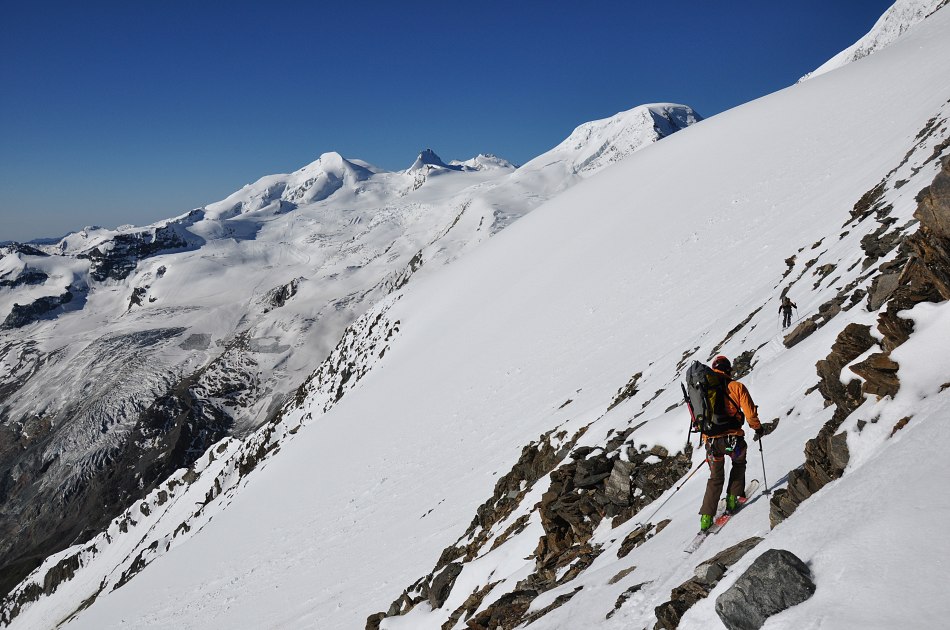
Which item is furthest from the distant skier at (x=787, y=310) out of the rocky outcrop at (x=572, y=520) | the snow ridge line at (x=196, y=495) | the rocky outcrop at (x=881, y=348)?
the snow ridge line at (x=196, y=495)

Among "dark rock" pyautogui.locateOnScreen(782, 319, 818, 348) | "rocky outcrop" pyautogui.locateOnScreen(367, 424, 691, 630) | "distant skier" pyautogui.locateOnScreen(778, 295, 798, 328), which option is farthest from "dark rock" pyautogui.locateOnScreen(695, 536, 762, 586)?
"distant skier" pyautogui.locateOnScreen(778, 295, 798, 328)

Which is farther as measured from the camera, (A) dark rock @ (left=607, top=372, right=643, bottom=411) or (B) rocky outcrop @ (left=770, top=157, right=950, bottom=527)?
(A) dark rock @ (left=607, top=372, right=643, bottom=411)

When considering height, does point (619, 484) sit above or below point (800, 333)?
below

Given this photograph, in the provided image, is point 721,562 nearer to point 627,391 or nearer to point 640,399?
point 640,399

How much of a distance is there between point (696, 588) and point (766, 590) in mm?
1182

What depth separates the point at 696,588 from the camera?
4832mm

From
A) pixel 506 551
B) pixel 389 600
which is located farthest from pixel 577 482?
pixel 389 600

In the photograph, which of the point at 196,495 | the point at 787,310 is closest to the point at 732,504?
the point at 787,310

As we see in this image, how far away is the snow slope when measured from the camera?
4.38 meters

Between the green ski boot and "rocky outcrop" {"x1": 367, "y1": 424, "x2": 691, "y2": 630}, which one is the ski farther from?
Answer: "rocky outcrop" {"x1": 367, "y1": 424, "x2": 691, "y2": 630}

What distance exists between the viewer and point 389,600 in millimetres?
15836

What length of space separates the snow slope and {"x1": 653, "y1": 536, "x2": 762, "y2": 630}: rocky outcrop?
0.97 feet

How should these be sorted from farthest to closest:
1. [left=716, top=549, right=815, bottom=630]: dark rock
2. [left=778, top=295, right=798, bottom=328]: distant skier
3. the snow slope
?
[left=778, top=295, right=798, bottom=328]: distant skier → the snow slope → [left=716, top=549, right=815, bottom=630]: dark rock

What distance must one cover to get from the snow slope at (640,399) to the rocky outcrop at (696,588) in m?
0.30
